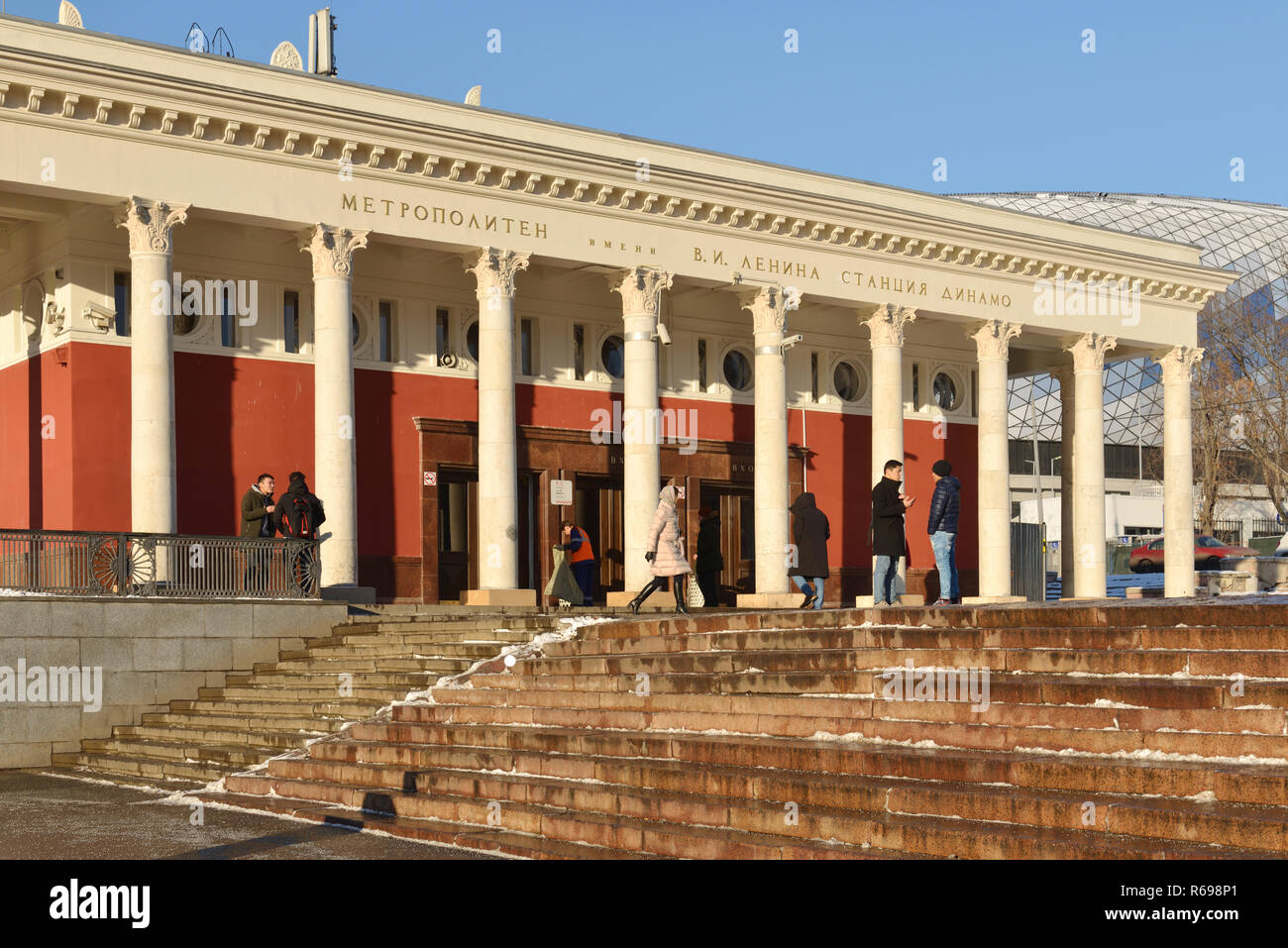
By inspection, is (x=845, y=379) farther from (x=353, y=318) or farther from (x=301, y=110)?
(x=301, y=110)

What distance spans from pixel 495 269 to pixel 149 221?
6003 mm

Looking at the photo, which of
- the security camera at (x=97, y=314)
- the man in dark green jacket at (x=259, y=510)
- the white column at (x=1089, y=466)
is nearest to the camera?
the man in dark green jacket at (x=259, y=510)

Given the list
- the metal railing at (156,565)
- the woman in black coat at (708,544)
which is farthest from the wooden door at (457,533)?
the metal railing at (156,565)

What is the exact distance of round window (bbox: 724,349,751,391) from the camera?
33656 mm

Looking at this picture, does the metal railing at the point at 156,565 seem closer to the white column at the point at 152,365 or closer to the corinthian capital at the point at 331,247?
the white column at the point at 152,365

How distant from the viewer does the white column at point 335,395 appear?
82.5 ft

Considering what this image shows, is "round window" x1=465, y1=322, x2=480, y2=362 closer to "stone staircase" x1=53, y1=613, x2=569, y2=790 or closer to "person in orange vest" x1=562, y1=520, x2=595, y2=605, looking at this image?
"person in orange vest" x1=562, y1=520, x2=595, y2=605

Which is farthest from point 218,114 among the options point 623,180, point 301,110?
point 623,180

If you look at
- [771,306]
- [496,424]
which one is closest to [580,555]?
[496,424]

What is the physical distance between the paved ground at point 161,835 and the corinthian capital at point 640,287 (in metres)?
15.7

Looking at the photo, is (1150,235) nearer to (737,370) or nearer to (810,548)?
(737,370)

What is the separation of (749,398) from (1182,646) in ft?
70.9

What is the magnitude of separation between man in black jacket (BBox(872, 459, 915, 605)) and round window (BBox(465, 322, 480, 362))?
36.2 feet

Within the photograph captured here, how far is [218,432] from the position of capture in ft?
87.2
